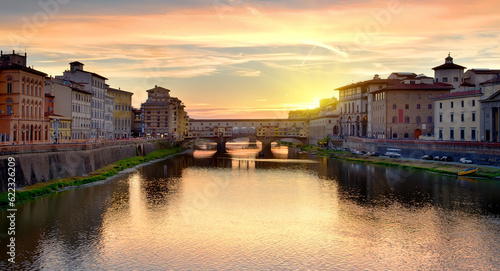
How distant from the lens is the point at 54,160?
4828 cm

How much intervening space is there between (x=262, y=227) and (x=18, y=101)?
39.9 metres

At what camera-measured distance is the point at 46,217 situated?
108 ft

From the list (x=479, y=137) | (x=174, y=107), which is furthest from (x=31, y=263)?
(x=174, y=107)

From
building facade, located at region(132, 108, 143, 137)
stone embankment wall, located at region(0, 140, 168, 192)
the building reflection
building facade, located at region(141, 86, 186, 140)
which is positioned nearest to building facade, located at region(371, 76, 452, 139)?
the building reflection

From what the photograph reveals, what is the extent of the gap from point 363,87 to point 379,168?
49642mm

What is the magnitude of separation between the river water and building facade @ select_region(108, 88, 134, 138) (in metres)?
68.9

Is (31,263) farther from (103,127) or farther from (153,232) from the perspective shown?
(103,127)

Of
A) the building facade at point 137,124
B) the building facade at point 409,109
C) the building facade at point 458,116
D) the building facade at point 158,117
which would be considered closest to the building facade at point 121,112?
the building facade at point 158,117

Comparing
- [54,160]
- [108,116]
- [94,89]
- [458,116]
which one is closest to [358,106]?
[458,116]

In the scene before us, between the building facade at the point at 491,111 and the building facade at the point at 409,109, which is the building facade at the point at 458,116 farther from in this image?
the building facade at the point at 409,109

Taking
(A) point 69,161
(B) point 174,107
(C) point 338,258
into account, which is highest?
(B) point 174,107

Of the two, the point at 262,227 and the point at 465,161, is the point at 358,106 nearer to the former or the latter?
the point at 465,161

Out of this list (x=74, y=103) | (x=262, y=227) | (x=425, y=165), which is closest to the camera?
(x=262, y=227)

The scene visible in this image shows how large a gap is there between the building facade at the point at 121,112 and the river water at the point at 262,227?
6888 cm
